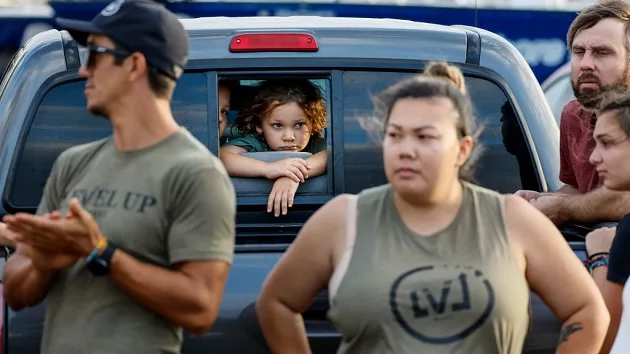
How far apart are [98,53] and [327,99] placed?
1.42m

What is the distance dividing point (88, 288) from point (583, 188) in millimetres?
2185

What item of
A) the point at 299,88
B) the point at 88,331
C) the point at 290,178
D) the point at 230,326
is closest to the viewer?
the point at 88,331

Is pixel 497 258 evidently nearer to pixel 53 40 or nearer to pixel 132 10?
pixel 132 10

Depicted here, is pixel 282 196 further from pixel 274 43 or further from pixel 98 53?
pixel 98 53

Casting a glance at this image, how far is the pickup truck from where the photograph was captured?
4.75 m

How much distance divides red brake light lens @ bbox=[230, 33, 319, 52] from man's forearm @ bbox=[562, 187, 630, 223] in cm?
104

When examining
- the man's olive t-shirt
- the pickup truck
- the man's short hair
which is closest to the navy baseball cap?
the man's olive t-shirt

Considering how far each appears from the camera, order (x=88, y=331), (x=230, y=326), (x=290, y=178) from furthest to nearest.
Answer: (x=290, y=178) < (x=230, y=326) < (x=88, y=331)

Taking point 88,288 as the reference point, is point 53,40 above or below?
above

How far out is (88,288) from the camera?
3.45 meters

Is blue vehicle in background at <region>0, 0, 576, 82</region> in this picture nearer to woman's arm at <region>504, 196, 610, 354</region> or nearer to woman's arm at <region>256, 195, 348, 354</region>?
woman's arm at <region>256, 195, 348, 354</region>

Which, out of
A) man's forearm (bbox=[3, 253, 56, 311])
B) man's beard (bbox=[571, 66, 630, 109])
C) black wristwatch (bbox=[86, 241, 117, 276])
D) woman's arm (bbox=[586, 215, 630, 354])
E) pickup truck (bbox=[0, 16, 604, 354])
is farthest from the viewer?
man's beard (bbox=[571, 66, 630, 109])

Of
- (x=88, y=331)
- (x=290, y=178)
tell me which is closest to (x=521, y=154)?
(x=290, y=178)

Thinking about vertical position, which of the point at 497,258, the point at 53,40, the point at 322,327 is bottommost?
the point at 322,327
